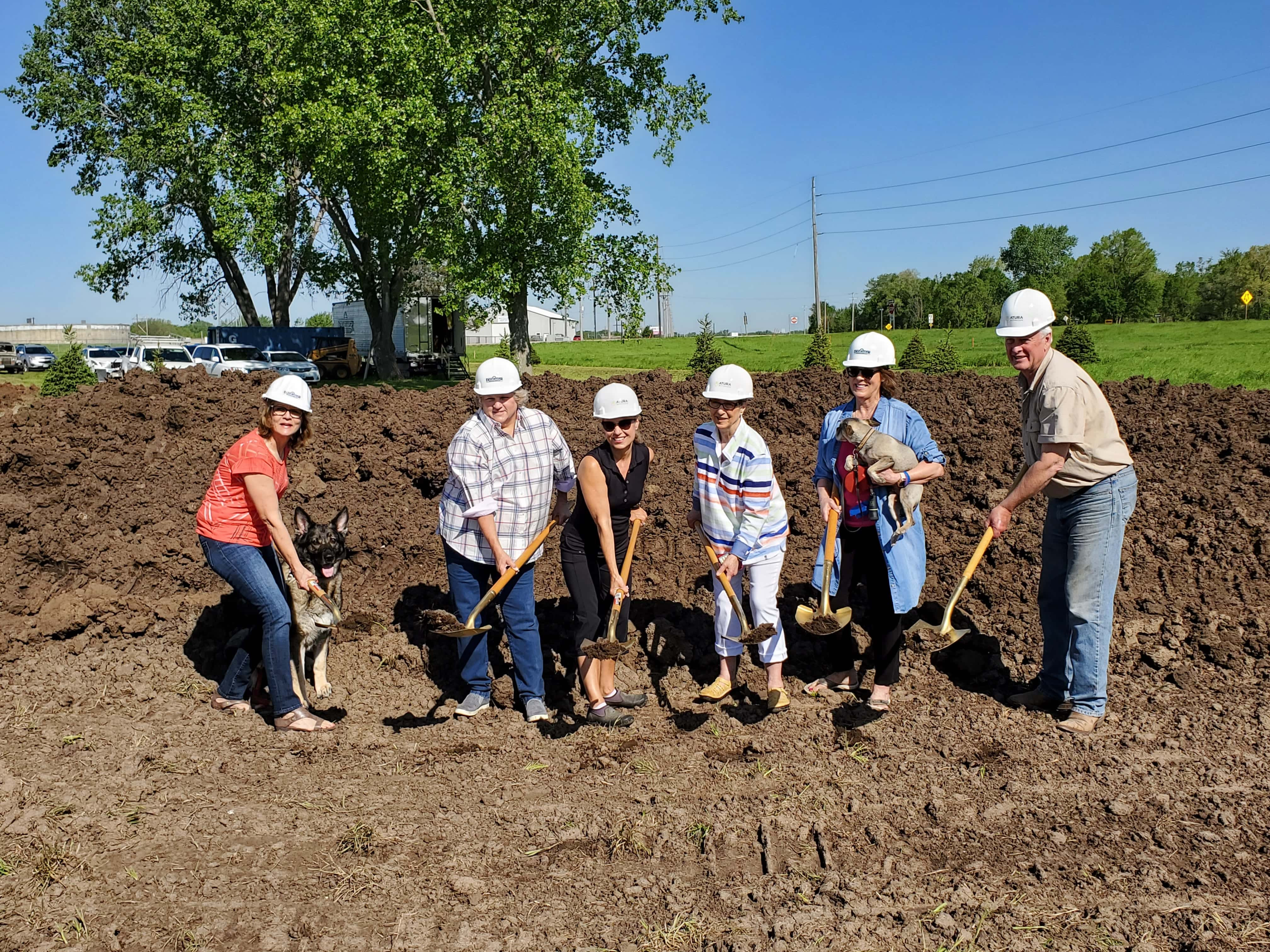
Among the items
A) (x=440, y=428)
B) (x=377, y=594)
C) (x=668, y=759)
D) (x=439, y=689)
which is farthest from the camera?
(x=440, y=428)

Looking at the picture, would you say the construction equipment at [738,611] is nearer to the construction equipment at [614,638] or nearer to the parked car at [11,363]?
the construction equipment at [614,638]

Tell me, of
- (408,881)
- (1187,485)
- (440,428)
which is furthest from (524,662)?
(1187,485)

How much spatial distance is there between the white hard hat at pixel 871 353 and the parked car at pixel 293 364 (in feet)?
76.7

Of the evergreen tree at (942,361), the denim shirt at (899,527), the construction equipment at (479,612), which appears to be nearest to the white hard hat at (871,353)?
the denim shirt at (899,527)

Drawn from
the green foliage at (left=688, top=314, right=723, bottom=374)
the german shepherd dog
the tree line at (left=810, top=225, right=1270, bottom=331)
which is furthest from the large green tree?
the tree line at (left=810, top=225, right=1270, bottom=331)

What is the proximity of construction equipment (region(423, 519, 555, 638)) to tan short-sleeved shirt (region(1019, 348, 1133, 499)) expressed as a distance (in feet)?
8.58

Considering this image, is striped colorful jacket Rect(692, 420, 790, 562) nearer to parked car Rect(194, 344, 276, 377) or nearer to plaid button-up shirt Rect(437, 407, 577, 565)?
plaid button-up shirt Rect(437, 407, 577, 565)

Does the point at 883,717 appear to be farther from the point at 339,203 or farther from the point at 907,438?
the point at 339,203

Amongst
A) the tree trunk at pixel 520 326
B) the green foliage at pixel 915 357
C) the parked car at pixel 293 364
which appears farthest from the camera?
the parked car at pixel 293 364

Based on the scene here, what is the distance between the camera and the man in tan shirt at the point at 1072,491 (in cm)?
461

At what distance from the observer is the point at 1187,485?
7.19m

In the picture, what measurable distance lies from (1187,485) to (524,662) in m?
5.28

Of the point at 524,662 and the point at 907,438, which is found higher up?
the point at 907,438

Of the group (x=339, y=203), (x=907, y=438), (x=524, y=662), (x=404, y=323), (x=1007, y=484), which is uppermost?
(x=339, y=203)
